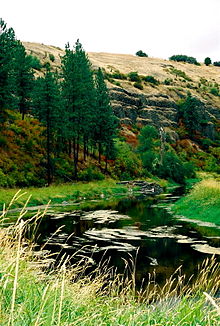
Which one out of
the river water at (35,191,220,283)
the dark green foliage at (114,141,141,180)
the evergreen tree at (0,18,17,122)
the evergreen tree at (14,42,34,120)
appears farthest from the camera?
the dark green foliage at (114,141,141,180)

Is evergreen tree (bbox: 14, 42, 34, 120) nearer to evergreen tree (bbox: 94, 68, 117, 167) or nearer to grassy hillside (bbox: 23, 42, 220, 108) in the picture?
Answer: evergreen tree (bbox: 94, 68, 117, 167)

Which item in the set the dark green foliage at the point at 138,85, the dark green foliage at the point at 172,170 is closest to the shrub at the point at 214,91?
the dark green foliage at the point at 138,85

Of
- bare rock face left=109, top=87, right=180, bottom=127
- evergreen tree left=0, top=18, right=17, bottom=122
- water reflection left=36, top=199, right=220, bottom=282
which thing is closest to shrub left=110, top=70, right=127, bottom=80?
bare rock face left=109, top=87, right=180, bottom=127

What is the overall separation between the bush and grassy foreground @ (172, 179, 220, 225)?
20.2 m

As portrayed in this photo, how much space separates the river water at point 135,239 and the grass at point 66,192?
4.90 metres

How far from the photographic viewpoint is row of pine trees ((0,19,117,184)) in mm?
Result: 43344

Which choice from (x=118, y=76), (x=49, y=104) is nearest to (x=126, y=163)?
(x=49, y=104)

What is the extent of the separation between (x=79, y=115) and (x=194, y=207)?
25.7 m

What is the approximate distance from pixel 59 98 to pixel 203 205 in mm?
25929

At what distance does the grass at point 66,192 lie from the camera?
33225 mm

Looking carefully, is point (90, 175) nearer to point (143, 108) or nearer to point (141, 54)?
point (143, 108)

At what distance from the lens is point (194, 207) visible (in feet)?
97.6

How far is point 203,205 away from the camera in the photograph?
94.2 ft

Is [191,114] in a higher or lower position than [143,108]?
lower
